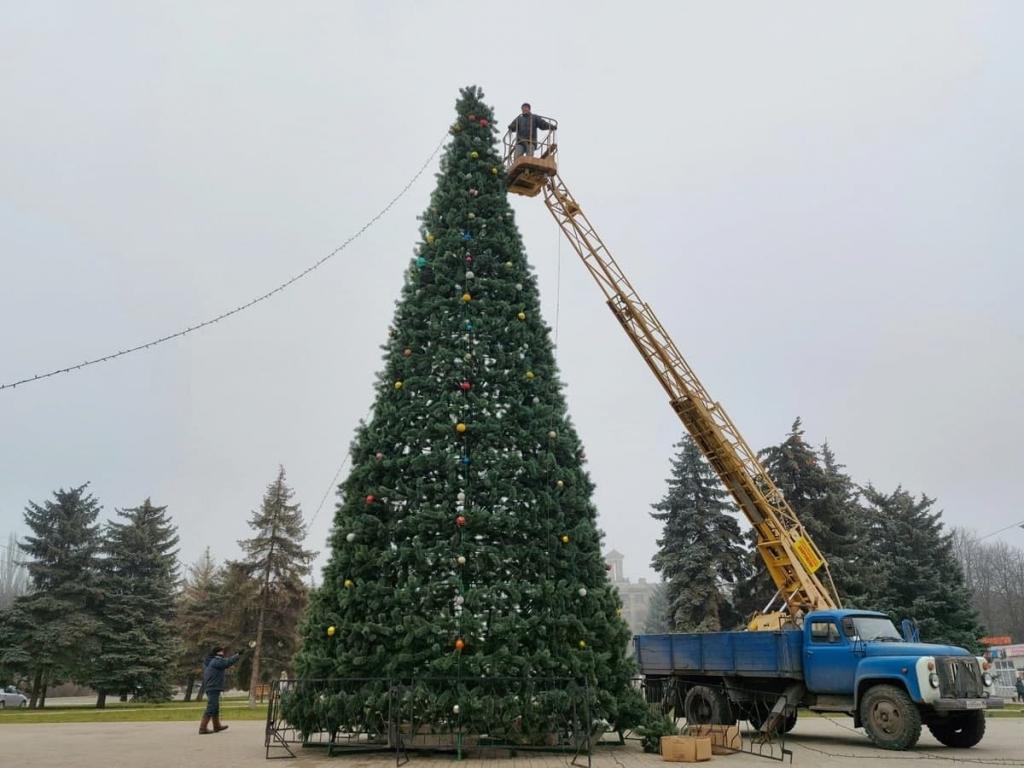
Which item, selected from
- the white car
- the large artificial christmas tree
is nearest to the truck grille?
the large artificial christmas tree

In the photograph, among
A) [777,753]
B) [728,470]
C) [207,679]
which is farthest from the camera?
[728,470]

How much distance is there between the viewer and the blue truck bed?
12.9 meters

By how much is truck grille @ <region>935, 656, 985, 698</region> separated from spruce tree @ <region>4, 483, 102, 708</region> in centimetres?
2779

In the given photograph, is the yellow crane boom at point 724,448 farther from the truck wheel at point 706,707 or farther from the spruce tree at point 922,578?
the spruce tree at point 922,578

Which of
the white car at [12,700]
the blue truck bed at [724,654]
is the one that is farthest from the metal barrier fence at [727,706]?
the white car at [12,700]

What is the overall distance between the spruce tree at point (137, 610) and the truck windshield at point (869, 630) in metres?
25.7

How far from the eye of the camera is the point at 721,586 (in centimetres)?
2934

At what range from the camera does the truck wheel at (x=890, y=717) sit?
36.0 ft

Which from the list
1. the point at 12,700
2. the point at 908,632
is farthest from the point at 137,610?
the point at 908,632

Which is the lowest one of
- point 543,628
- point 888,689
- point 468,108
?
point 888,689

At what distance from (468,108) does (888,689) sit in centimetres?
1186

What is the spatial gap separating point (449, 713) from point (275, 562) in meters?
23.2

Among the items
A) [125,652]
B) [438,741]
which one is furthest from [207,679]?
[125,652]

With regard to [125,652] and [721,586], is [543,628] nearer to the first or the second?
[721,586]
